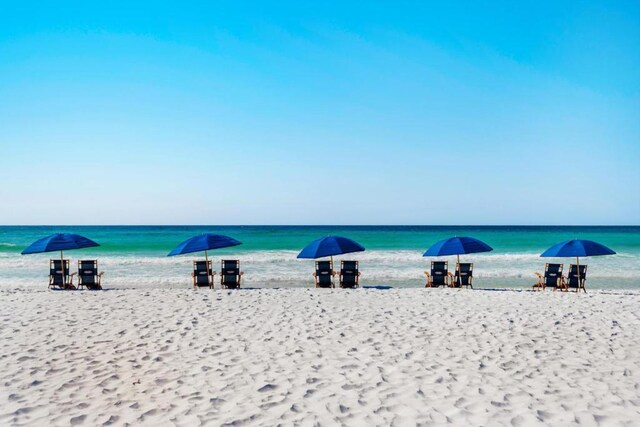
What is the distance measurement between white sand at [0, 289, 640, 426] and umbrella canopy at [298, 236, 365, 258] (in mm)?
2464

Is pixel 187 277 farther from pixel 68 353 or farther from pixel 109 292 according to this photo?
pixel 68 353

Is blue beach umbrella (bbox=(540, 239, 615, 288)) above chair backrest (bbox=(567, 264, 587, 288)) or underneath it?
above

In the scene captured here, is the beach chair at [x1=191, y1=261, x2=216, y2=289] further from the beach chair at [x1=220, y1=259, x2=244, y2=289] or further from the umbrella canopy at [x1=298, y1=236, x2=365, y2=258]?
the umbrella canopy at [x1=298, y1=236, x2=365, y2=258]

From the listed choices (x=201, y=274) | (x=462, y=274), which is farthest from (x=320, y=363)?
(x=462, y=274)

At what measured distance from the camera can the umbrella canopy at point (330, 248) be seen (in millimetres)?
11469

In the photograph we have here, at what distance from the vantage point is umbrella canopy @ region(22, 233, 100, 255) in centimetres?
1183

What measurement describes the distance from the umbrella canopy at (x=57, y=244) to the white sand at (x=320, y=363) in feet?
9.86

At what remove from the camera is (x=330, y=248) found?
456 inches

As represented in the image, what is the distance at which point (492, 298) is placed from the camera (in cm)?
999

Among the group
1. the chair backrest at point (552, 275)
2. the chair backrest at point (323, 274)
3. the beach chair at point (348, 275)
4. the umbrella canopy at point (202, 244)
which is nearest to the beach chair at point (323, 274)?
the chair backrest at point (323, 274)

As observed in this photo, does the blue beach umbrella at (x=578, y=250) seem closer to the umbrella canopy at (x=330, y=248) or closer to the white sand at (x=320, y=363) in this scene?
the white sand at (x=320, y=363)

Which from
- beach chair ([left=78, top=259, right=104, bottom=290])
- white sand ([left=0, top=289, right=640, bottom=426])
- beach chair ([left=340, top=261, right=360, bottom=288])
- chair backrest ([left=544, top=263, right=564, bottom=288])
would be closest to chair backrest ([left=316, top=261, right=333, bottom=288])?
beach chair ([left=340, top=261, right=360, bottom=288])

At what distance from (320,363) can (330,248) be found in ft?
20.2

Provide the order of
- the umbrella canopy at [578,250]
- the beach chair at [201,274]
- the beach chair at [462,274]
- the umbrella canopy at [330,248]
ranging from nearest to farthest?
the umbrella canopy at [578,250] < the umbrella canopy at [330,248] < the beach chair at [201,274] < the beach chair at [462,274]
